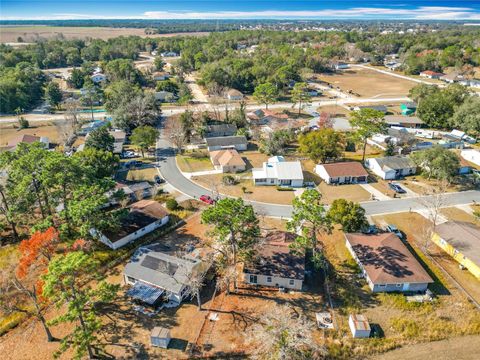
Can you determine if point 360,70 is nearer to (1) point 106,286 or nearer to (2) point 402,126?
(2) point 402,126

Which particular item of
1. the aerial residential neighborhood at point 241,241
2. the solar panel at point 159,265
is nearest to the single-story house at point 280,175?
the aerial residential neighborhood at point 241,241

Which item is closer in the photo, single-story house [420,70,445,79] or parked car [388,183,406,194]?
parked car [388,183,406,194]

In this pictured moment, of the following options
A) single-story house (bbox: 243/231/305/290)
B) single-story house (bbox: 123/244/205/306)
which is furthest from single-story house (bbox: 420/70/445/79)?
single-story house (bbox: 123/244/205/306)

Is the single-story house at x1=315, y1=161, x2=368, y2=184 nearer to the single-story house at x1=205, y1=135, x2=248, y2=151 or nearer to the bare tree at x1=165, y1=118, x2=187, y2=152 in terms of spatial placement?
the single-story house at x1=205, y1=135, x2=248, y2=151

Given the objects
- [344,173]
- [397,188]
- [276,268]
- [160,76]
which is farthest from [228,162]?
[160,76]

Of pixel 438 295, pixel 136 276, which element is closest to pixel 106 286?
pixel 136 276

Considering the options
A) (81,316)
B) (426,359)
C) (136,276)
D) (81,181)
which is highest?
(81,181)

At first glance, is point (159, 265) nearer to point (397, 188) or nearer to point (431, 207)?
point (431, 207)
